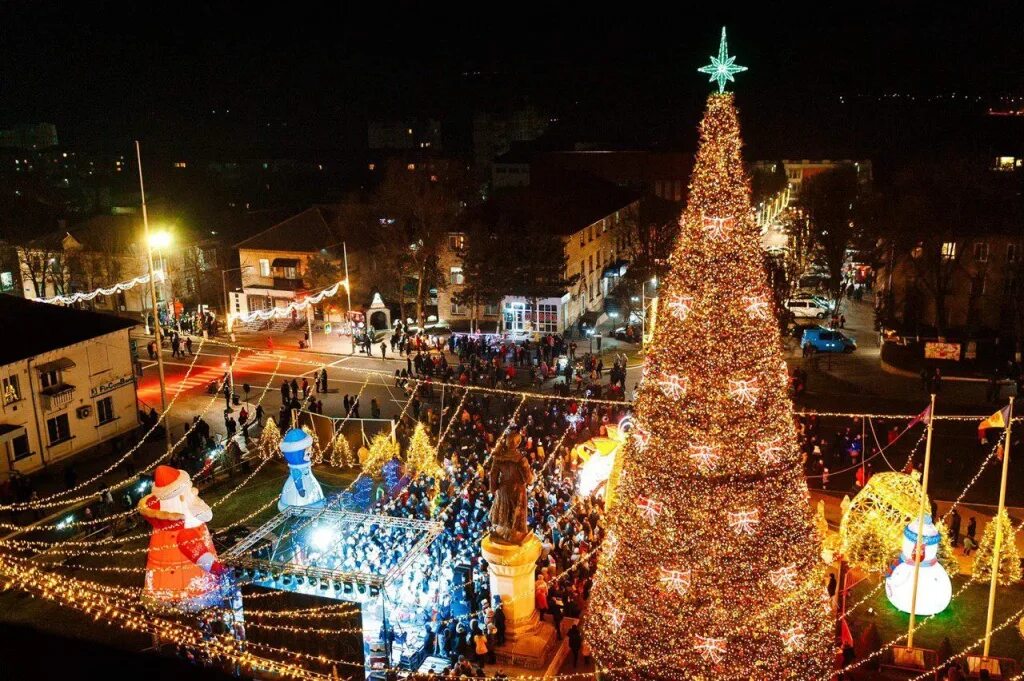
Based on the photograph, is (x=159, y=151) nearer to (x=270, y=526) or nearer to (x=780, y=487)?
(x=270, y=526)

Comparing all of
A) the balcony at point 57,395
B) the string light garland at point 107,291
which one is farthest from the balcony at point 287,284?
the balcony at point 57,395

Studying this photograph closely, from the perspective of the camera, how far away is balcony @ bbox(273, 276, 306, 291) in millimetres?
44594

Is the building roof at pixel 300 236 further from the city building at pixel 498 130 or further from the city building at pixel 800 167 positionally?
the city building at pixel 498 130

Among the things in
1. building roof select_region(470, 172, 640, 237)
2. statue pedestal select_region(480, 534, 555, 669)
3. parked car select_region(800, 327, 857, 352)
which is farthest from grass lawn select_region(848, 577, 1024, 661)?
building roof select_region(470, 172, 640, 237)

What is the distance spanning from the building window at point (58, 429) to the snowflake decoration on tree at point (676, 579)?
2287 centimetres

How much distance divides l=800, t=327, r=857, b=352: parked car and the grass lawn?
18675mm

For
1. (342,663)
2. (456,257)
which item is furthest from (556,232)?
(342,663)

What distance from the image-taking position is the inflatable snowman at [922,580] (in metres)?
16.0

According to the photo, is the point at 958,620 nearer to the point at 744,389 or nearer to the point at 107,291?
the point at 744,389

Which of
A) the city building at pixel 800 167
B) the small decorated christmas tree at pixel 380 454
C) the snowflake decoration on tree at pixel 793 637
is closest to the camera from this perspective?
the snowflake decoration on tree at pixel 793 637

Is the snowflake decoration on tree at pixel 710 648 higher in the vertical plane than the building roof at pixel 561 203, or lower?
lower

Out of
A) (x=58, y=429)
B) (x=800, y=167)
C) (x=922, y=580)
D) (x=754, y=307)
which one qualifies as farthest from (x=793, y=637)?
(x=800, y=167)

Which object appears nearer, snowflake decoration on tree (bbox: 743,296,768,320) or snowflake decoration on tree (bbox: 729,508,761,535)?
snowflake decoration on tree (bbox: 743,296,768,320)

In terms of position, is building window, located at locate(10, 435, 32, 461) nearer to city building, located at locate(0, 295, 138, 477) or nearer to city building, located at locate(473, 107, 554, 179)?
city building, located at locate(0, 295, 138, 477)
